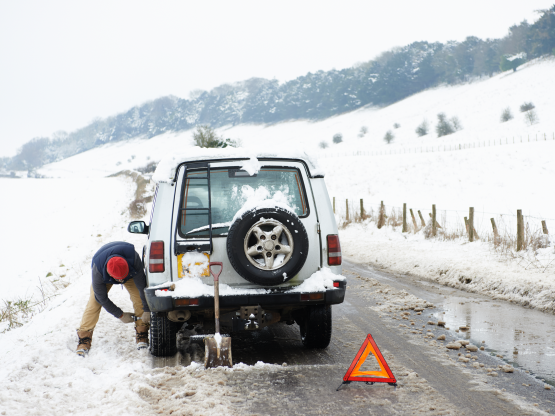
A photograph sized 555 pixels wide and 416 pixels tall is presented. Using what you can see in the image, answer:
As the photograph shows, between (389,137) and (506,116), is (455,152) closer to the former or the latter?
(506,116)

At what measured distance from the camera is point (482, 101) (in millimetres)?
86312

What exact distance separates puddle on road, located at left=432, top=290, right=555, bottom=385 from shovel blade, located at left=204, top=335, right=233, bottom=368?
9.23 feet

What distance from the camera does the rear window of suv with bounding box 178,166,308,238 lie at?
4.41 m

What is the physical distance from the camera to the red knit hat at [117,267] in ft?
15.0

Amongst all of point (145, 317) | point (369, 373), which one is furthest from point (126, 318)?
point (369, 373)

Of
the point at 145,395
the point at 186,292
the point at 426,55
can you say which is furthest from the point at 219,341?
the point at 426,55

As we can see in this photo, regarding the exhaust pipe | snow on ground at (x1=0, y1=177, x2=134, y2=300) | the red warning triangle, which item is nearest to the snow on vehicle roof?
the exhaust pipe

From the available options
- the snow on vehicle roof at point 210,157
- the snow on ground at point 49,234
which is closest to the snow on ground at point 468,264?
the snow on vehicle roof at point 210,157

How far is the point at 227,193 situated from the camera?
4.54 metres

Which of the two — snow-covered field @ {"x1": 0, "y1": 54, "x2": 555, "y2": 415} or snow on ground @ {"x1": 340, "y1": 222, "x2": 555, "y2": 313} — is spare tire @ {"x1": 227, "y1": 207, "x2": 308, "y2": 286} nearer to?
snow-covered field @ {"x1": 0, "y1": 54, "x2": 555, "y2": 415}

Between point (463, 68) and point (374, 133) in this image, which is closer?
point (374, 133)

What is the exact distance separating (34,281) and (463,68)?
4842 inches

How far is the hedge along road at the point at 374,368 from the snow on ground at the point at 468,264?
122 cm

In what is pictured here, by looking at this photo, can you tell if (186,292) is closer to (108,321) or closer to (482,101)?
(108,321)
